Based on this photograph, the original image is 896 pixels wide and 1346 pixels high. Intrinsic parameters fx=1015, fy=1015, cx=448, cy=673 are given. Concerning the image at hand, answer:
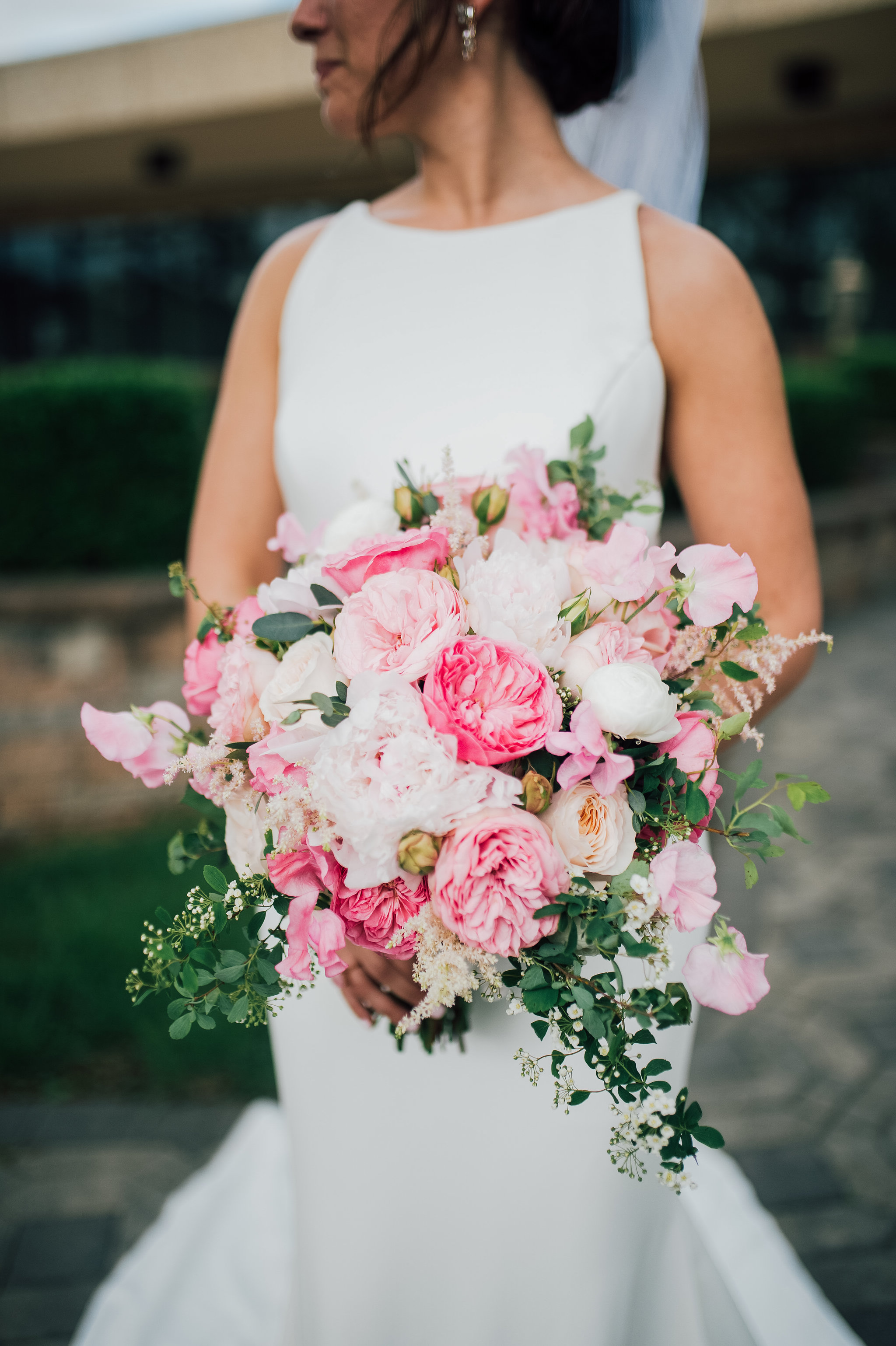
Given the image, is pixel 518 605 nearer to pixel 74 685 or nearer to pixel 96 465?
pixel 74 685

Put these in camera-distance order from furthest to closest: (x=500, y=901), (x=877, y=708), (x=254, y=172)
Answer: (x=254, y=172) → (x=877, y=708) → (x=500, y=901)

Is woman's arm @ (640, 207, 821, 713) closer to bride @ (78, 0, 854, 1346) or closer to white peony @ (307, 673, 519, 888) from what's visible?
bride @ (78, 0, 854, 1346)

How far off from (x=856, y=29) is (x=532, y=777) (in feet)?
30.9

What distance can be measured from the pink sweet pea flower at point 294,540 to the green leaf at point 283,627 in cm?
23

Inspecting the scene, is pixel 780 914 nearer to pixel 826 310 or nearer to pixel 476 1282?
pixel 476 1282

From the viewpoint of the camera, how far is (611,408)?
1738 millimetres

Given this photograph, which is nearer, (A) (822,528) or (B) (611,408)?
(B) (611,408)

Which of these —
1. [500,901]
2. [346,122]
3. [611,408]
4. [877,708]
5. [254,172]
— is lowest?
[877,708]

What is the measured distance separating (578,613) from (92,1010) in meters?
2.97

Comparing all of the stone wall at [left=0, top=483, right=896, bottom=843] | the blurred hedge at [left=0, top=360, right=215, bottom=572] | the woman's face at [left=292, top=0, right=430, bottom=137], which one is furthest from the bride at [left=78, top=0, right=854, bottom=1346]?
the blurred hedge at [left=0, top=360, right=215, bottom=572]

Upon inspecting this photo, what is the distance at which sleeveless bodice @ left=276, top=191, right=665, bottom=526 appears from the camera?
5.77 feet

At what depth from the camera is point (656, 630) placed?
1282mm

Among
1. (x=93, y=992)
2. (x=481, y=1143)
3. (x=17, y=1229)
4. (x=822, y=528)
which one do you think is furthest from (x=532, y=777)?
(x=822, y=528)

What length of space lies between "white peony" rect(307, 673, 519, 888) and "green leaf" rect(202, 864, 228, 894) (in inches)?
7.1
